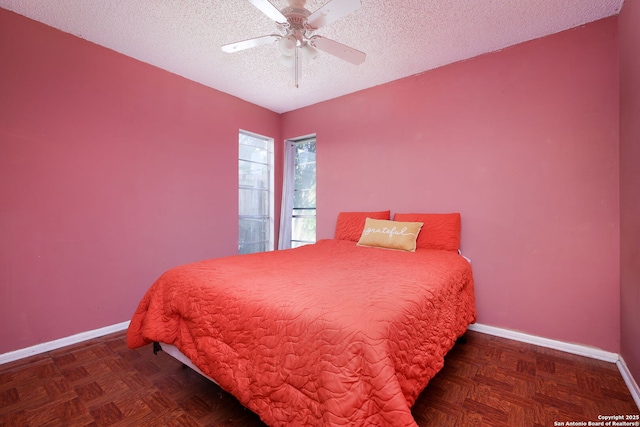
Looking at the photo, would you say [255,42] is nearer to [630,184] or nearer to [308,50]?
[308,50]

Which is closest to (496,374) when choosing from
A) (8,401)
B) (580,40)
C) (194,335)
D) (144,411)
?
(194,335)

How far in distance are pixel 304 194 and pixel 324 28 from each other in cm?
214

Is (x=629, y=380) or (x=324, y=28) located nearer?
(x=629, y=380)

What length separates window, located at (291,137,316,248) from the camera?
384 cm

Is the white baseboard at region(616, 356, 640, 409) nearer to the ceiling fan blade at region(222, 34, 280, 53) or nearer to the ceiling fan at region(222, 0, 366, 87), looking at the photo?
the ceiling fan at region(222, 0, 366, 87)

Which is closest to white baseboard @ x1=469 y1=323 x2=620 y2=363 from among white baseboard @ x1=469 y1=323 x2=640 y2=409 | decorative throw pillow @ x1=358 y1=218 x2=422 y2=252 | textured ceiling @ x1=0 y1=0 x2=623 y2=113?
white baseboard @ x1=469 y1=323 x2=640 y2=409

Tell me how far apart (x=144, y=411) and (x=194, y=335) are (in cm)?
43

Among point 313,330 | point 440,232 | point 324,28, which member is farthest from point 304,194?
point 313,330

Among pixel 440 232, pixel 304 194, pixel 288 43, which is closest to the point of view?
pixel 288 43

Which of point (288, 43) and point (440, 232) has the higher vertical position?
point (288, 43)

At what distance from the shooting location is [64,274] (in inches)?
84.9

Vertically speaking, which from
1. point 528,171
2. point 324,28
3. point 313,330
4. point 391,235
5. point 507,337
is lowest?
point 507,337

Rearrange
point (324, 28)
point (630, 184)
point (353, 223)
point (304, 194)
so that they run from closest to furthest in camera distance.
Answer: point (630, 184) → point (324, 28) → point (353, 223) → point (304, 194)

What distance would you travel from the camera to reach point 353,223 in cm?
302
